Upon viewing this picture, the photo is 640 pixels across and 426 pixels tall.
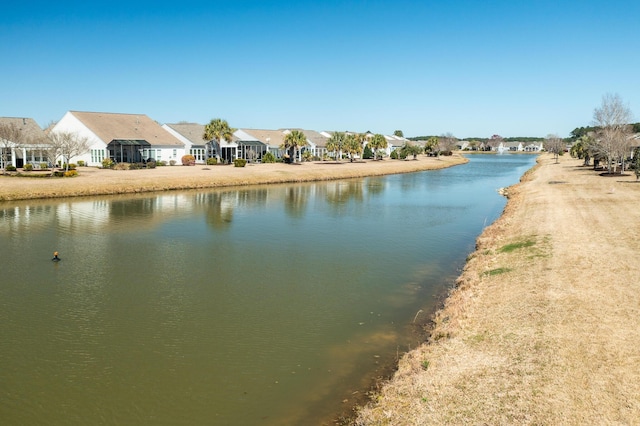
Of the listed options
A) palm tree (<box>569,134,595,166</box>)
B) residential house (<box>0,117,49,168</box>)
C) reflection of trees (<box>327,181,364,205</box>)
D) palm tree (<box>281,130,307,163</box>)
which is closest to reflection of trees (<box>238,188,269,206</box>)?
reflection of trees (<box>327,181,364,205</box>)

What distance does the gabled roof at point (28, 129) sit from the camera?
54812 millimetres

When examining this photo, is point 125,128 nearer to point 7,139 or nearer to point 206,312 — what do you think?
point 7,139

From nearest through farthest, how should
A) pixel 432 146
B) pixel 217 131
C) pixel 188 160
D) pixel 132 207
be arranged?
pixel 132 207 < pixel 188 160 < pixel 217 131 < pixel 432 146

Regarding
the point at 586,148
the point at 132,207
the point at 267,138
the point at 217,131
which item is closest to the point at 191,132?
the point at 217,131

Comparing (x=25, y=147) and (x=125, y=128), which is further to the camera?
(x=125, y=128)

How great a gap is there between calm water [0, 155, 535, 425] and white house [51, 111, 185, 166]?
34.1 metres

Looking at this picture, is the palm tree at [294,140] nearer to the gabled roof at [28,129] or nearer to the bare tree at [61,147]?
the bare tree at [61,147]

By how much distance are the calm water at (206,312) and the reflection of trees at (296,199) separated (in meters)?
5.22

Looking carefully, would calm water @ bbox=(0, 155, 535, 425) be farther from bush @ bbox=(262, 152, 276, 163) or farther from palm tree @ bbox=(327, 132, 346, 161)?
→ palm tree @ bbox=(327, 132, 346, 161)

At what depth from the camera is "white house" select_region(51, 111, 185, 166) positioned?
207ft

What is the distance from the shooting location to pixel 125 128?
68.7 meters

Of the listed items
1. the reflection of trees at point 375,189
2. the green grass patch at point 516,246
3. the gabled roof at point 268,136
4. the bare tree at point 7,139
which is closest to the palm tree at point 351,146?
the gabled roof at point 268,136

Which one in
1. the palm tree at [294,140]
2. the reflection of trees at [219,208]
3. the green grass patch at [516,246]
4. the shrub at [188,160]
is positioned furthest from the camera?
the palm tree at [294,140]

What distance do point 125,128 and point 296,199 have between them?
3804cm
